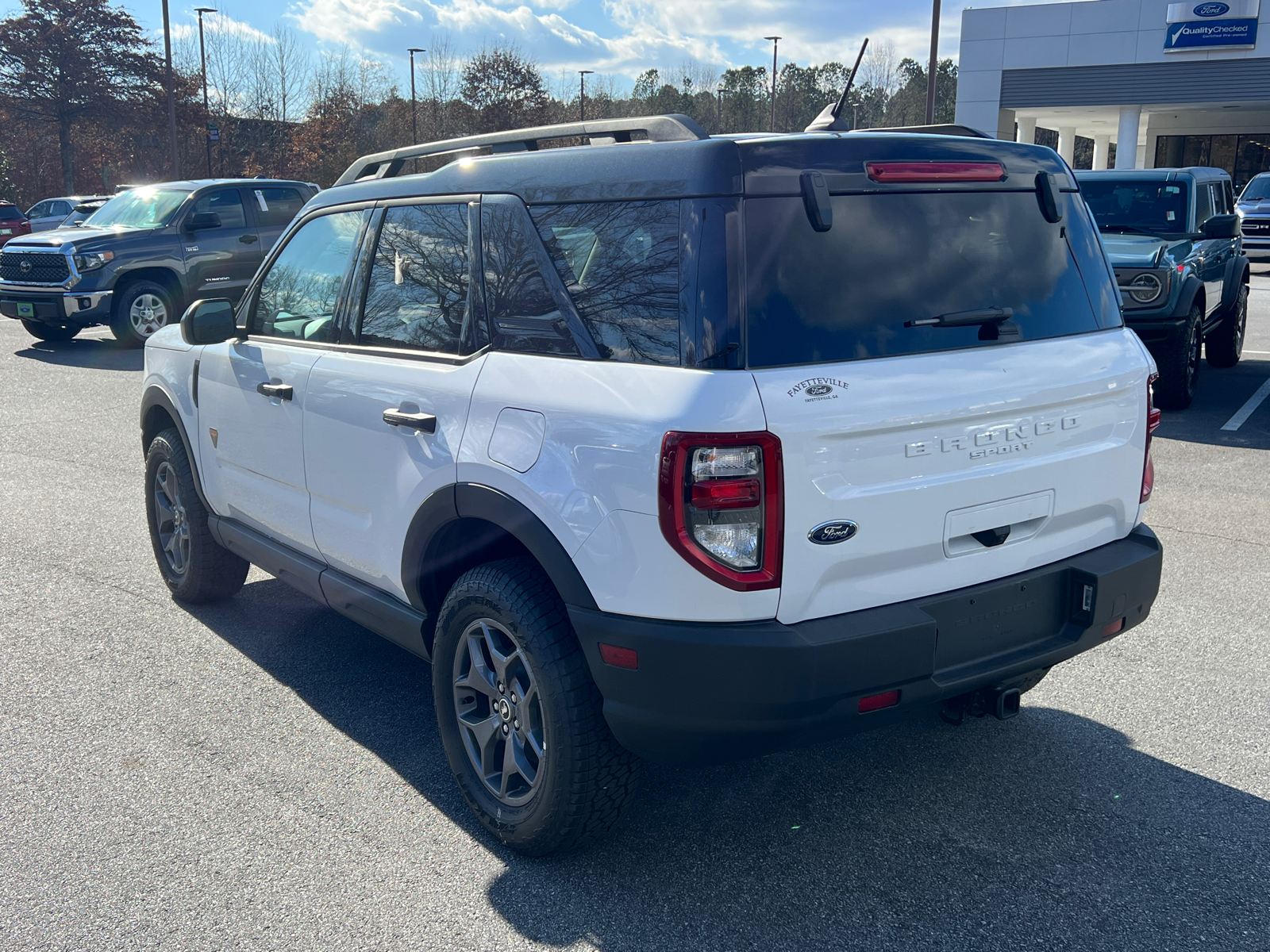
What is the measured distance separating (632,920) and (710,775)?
2.59 ft

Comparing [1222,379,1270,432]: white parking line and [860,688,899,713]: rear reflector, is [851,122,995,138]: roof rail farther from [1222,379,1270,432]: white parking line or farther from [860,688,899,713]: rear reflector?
[1222,379,1270,432]: white parking line

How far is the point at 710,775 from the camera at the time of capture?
11.2 ft

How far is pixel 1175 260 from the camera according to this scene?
348 inches

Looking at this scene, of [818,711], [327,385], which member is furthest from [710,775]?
[327,385]

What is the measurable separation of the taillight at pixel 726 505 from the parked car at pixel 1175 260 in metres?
6.79

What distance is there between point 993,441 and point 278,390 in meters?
2.46

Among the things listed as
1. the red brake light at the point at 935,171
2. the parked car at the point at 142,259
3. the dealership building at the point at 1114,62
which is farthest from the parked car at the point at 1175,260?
the dealership building at the point at 1114,62

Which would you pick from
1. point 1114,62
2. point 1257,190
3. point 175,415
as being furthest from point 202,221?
point 1114,62

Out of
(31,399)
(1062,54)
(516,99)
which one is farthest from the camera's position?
(516,99)

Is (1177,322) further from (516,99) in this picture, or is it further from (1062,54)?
(516,99)

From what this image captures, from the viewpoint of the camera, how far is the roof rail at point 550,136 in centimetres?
277

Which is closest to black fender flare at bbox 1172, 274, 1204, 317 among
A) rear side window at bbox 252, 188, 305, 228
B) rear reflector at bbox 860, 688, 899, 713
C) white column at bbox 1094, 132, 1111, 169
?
rear reflector at bbox 860, 688, 899, 713

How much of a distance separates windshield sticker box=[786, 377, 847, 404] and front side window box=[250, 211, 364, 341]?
1.92 metres

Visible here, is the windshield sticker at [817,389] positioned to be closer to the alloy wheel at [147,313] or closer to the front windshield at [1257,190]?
the alloy wheel at [147,313]
